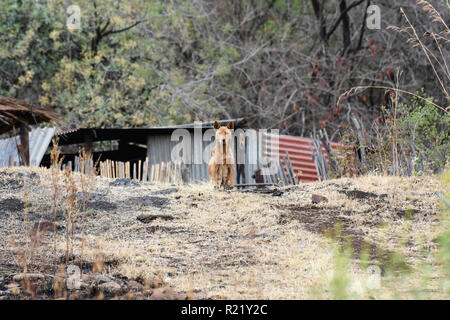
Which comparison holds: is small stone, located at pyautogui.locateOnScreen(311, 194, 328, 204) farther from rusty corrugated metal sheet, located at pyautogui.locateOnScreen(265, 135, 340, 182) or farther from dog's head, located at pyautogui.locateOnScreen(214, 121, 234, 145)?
rusty corrugated metal sheet, located at pyautogui.locateOnScreen(265, 135, 340, 182)

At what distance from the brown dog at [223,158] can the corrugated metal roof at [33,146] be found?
6449mm

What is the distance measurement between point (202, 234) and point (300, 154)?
28.4 ft

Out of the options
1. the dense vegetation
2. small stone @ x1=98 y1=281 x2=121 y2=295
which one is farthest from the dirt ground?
the dense vegetation

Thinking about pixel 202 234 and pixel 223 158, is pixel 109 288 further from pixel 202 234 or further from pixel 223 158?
pixel 223 158

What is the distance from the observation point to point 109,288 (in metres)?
4.93

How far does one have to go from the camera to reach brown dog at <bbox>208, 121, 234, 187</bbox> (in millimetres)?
10334

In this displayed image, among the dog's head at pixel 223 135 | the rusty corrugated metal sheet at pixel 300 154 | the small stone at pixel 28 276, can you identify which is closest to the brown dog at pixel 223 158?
the dog's head at pixel 223 135

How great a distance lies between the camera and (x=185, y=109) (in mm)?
19938

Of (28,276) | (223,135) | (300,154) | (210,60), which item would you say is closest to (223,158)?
(223,135)

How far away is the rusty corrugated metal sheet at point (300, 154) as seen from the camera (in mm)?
15055

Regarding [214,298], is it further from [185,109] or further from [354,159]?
[185,109]

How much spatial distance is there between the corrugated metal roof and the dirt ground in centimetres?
433

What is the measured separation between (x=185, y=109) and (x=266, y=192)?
10145 mm

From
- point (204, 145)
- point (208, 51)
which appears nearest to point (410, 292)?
point (204, 145)
